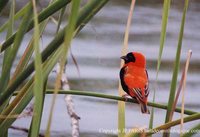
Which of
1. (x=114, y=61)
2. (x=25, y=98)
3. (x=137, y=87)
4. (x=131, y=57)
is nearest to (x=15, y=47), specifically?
(x=25, y=98)

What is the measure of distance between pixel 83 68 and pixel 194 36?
55.3 inches

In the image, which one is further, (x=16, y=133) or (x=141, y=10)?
(x=141, y=10)

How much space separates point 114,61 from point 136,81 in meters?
2.48

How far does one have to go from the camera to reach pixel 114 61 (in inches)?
164

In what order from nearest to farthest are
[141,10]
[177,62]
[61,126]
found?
[177,62]
[61,126]
[141,10]

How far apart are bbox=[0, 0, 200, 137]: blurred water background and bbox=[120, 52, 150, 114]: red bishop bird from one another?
96cm

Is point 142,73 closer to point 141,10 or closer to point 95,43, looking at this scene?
point 95,43

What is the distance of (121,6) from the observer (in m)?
5.94

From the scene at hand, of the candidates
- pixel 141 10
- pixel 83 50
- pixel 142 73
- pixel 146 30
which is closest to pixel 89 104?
pixel 83 50

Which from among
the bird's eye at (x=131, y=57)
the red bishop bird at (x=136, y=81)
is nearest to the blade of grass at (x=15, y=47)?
the red bishop bird at (x=136, y=81)

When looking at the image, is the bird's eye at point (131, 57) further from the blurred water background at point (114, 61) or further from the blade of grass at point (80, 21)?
the blurred water background at point (114, 61)

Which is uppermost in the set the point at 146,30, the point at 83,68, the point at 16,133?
the point at 146,30

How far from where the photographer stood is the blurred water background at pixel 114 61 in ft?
9.96

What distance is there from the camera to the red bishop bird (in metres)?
1.63
